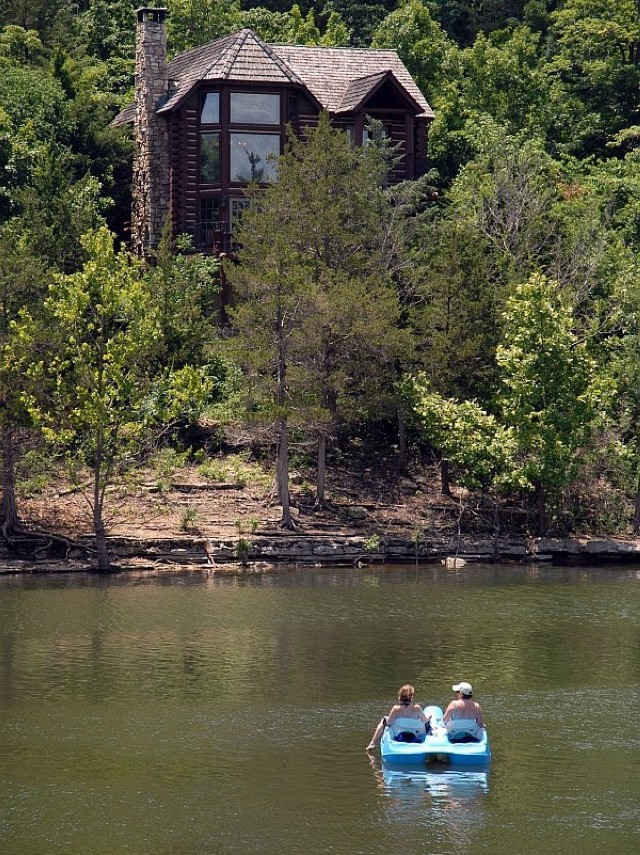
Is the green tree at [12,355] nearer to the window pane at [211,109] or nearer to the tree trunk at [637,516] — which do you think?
the window pane at [211,109]

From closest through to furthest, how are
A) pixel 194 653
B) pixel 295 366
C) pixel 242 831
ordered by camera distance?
pixel 242 831
pixel 194 653
pixel 295 366

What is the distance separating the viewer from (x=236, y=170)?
59156 millimetres

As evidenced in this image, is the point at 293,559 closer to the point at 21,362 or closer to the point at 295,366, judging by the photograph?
the point at 295,366

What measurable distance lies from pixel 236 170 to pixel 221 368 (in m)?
9.26

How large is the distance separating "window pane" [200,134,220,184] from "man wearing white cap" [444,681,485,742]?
3778 cm

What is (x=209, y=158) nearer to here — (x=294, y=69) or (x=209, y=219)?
(x=209, y=219)

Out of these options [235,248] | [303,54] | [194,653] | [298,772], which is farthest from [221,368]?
[298,772]

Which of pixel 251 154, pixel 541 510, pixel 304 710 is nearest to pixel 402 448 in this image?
pixel 541 510

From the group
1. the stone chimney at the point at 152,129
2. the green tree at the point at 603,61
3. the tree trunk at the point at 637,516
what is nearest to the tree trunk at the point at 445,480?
the tree trunk at the point at 637,516

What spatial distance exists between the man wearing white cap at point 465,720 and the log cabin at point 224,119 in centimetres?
3500

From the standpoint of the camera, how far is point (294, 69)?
6406cm

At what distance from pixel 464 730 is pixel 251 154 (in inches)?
1503

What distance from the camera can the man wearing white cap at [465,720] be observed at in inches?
994

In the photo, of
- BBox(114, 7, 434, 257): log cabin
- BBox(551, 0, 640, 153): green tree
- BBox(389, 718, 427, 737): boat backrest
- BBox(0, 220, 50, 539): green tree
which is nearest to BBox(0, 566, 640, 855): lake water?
BBox(389, 718, 427, 737): boat backrest
